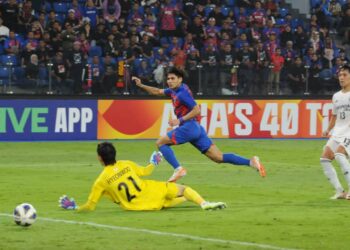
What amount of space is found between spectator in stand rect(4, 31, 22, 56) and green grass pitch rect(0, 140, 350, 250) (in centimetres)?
403

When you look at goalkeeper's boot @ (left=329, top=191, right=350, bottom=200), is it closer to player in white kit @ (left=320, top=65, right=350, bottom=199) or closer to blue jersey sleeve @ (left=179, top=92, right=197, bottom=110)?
player in white kit @ (left=320, top=65, right=350, bottom=199)

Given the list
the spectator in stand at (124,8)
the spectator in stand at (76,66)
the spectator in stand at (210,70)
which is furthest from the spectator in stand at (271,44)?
the spectator in stand at (76,66)

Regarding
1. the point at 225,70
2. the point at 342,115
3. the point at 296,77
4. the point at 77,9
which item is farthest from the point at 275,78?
the point at 342,115

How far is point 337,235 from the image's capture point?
1189 centimetres

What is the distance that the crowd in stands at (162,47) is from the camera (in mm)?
27609

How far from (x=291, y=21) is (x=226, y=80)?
6858mm

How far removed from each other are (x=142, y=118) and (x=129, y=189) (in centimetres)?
1537

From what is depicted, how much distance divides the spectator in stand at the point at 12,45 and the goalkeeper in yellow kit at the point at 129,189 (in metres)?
14.1

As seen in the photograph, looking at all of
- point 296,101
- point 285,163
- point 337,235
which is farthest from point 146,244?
point 296,101

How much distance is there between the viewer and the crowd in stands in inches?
1087

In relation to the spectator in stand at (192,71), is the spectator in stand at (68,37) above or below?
above

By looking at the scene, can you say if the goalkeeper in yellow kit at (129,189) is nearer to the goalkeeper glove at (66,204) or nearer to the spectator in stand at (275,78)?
the goalkeeper glove at (66,204)

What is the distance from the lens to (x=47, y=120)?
90.9ft

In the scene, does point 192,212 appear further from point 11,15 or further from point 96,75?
point 11,15
